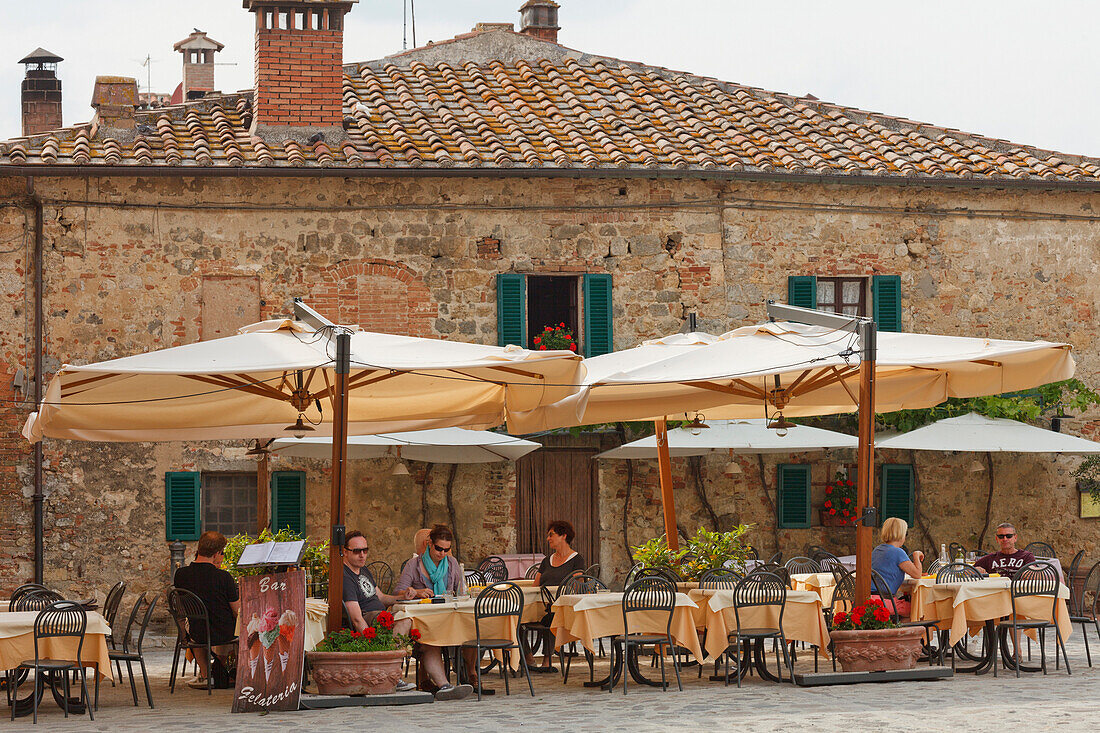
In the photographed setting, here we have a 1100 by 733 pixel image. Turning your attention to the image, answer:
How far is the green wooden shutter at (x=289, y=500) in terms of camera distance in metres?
14.9

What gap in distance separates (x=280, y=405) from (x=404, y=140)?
5644 mm

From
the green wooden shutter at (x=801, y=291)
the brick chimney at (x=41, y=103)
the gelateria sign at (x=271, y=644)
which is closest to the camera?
the gelateria sign at (x=271, y=644)

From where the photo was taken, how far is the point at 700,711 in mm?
8305

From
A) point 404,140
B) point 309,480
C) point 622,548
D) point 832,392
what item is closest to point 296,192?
point 404,140

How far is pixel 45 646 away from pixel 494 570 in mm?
5020

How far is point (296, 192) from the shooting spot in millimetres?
15023

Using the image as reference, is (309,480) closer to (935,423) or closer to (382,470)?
(382,470)

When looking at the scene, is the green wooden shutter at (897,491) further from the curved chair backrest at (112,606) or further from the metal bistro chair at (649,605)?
the curved chair backrest at (112,606)

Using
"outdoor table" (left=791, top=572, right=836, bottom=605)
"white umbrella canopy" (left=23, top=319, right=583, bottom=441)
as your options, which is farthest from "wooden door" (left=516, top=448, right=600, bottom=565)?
"white umbrella canopy" (left=23, top=319, right=583, bottom=441)

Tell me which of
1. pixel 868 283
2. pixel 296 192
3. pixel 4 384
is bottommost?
pixel 4 384

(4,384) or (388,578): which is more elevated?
(4,384)

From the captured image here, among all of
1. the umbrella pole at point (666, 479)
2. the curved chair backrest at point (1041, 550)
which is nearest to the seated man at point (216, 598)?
the umbrella pole at point (666, 479)

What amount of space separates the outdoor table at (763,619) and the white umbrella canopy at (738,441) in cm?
422

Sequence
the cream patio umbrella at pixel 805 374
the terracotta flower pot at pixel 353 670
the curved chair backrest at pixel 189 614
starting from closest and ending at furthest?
the terracotta flower pot at pixel 353 670 < the cream patio umbrella at pixel 805 374 < the curved chair backrest at pixel 189 614
